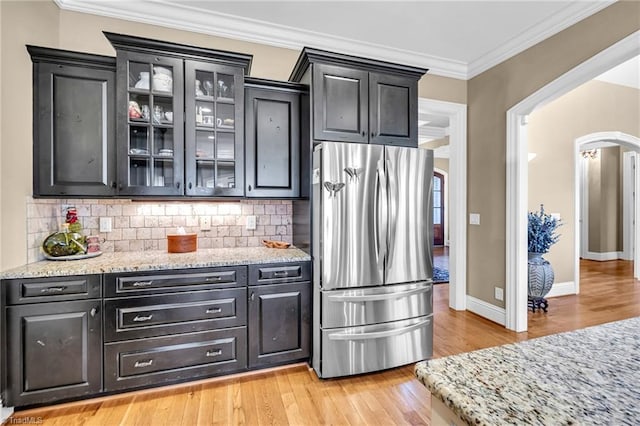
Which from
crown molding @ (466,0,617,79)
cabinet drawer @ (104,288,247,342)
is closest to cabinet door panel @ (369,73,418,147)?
crown molding @ (466,0,617,79)

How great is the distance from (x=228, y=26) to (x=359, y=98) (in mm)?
1479

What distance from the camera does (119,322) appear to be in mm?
2045

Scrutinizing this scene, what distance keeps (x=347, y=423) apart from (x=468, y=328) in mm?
1990

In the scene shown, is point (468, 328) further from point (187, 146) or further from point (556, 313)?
point (187, 146)

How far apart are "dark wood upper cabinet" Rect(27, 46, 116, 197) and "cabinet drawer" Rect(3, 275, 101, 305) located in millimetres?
651

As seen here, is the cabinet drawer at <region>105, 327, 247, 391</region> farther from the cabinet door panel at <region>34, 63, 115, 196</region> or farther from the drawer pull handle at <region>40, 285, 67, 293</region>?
the cabinet door panel at <region>34, 63, 115, 196</region>

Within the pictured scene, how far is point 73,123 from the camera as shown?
7.32 feet

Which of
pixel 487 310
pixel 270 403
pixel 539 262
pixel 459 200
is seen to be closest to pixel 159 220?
pixel 270 403

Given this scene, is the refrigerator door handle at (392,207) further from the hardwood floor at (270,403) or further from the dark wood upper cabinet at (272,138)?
the hardwood floor at (270,403)

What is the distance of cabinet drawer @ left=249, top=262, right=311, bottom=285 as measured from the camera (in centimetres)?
232

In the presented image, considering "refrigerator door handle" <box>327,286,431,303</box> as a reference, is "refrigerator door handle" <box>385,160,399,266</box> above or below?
above

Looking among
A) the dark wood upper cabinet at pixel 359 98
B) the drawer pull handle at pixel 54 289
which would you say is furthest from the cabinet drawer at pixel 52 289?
the dark wood upper cabinet at pixel 359 98

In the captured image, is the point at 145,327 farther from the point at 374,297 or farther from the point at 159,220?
the point at 374,297

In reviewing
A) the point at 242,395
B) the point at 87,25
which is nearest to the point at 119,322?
the point at 242,395
